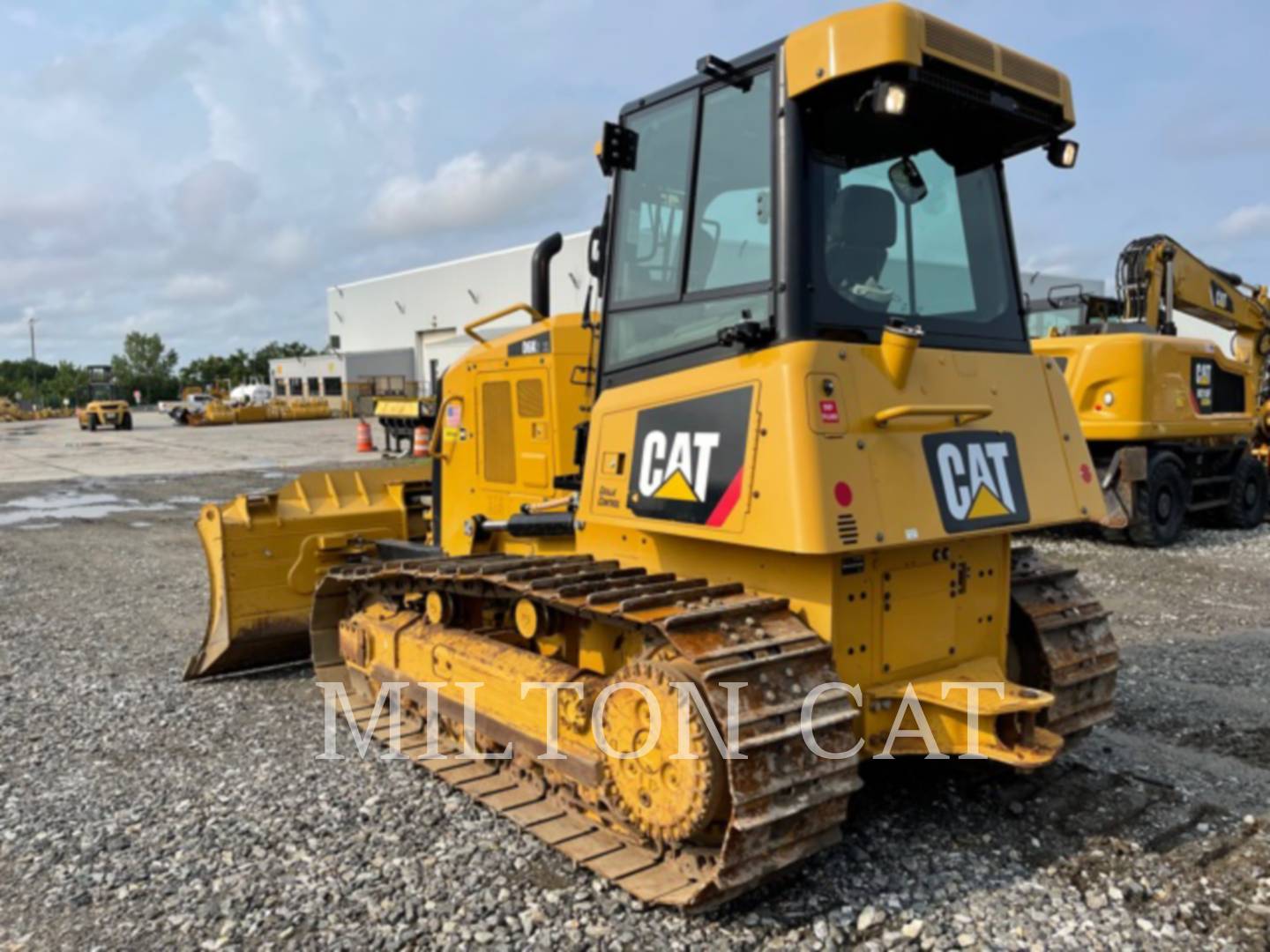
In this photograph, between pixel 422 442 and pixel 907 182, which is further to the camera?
pixel 422 442

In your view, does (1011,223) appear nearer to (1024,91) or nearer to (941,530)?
(1024,91)

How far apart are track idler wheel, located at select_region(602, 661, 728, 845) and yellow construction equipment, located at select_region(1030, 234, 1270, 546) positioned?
8.45 meters

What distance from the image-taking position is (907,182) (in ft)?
12.6

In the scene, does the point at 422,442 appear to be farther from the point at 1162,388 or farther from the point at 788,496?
the point at 1162,388

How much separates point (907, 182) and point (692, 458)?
4.58ft

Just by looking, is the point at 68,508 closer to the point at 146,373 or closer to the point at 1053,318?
the point at 1053,318

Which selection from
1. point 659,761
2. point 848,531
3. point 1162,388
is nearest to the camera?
point 848,531

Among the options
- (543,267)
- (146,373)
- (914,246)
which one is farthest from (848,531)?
(146,373)

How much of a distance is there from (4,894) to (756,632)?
9.59ft

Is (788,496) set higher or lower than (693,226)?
lower

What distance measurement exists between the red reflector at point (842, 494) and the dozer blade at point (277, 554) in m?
4.17

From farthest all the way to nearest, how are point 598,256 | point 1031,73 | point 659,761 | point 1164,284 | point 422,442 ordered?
point 1164,284, point 422,442, point 598,256, point 1031,73, point 659,761


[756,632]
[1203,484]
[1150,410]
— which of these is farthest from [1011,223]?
[1203,484]

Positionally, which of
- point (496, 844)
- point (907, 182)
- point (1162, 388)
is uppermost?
point (907, 182)
